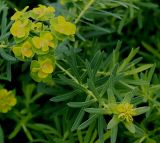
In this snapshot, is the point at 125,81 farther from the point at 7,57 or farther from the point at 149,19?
the point at 149,19

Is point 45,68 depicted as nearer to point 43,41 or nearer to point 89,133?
point 43,41

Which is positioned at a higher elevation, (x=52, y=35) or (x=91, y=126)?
(x=52, y=35)

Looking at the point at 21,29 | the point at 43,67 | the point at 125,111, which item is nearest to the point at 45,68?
the point at 43,67

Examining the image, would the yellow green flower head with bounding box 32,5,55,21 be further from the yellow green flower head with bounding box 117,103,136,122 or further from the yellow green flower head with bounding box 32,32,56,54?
the yellow green flower head with bounding box 117,103,136,122

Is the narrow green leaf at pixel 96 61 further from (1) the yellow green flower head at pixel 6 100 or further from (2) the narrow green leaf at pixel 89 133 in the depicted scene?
(1) the yellow green flower head at pixel 6 100

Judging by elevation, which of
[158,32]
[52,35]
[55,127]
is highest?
[52,35]

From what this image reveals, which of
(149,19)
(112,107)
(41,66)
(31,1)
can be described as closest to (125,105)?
(112,107)

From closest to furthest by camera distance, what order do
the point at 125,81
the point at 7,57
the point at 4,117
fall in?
the point at 7,57
the point at 125,81
the point at 4,117
